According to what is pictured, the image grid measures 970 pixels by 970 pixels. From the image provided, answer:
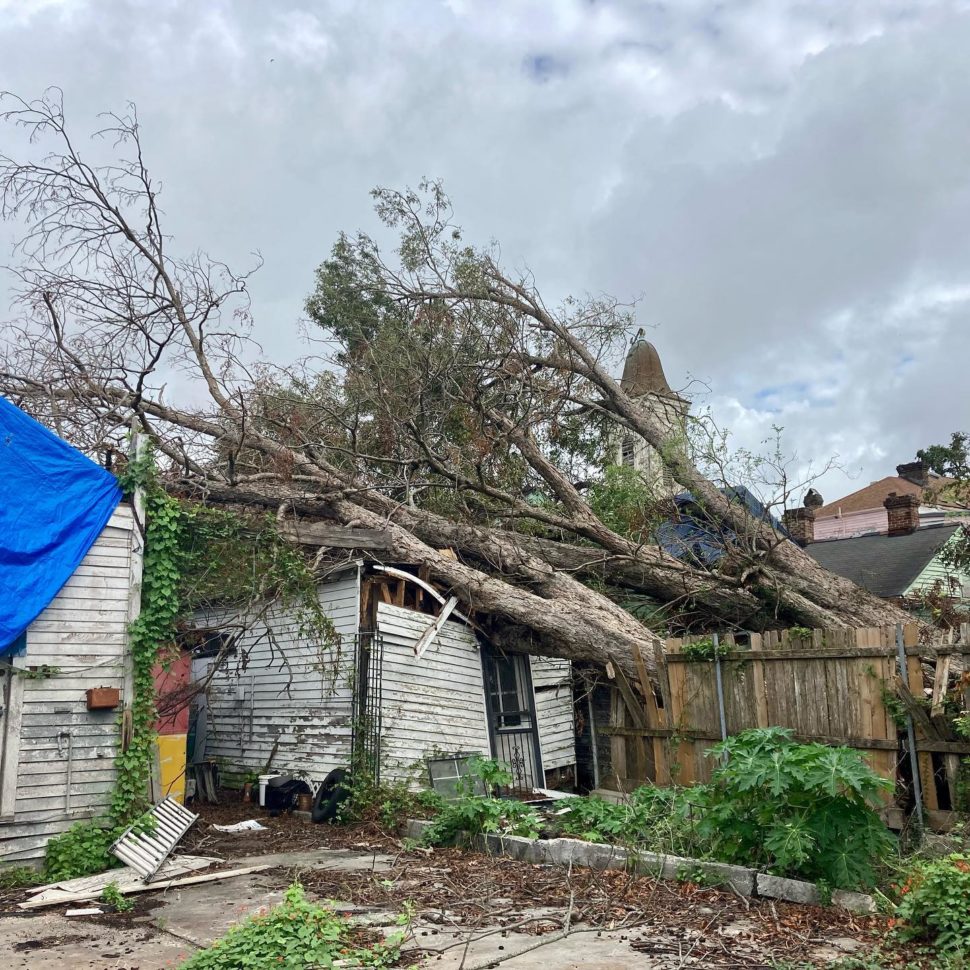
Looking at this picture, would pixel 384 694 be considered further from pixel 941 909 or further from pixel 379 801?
pixel 941 909

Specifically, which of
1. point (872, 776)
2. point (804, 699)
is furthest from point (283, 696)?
point (872, 776)

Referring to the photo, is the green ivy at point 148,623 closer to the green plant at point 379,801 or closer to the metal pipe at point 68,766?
the metal pipe at point 68,766

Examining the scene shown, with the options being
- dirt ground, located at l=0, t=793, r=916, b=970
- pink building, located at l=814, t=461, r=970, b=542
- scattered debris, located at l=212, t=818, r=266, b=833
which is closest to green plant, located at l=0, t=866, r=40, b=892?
dirt ground, located at l=0, t=793, r=916, b=970

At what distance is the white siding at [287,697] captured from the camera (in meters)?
11.5

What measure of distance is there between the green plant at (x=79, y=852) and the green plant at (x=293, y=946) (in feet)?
12.4

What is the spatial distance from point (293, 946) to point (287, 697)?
27.0ft

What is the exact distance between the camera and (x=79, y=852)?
8.00 metres

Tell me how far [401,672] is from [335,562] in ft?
5.50

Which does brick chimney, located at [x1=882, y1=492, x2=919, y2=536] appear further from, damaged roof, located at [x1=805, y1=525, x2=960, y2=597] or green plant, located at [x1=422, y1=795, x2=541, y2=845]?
green plant, located at [x1=422, y1=795, x2=541, y2=845]

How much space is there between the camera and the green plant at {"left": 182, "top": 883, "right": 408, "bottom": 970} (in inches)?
172

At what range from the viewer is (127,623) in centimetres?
891

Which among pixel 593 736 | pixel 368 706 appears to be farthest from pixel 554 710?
pixel 368 706

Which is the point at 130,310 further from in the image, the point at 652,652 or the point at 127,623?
the point at 652,652

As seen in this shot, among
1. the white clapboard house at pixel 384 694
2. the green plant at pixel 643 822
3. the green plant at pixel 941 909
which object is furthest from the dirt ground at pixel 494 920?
the white clapboard house at pixel 384 694
